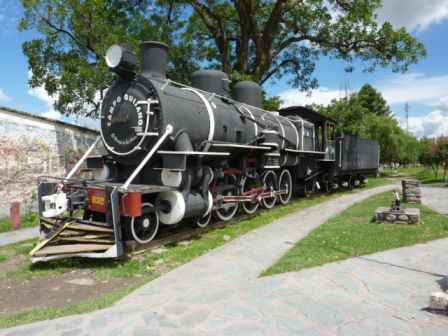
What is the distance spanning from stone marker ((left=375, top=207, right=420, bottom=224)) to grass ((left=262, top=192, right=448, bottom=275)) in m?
0.20

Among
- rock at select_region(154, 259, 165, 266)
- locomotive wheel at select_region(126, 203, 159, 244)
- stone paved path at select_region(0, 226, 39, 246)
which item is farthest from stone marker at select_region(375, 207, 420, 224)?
stone paved path at select_region(0, 226, 39, 246)

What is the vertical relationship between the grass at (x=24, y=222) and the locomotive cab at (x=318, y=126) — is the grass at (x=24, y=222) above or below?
below

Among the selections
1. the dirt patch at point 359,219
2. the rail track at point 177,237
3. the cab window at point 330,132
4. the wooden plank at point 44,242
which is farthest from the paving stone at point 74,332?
the cab window at point 330,132

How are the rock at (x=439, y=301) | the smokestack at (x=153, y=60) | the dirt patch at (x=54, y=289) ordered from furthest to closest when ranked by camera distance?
the smokestack at (x=153, y=60), the dirt patch at (x=54, y=289), the rock at (x=439, y=301)

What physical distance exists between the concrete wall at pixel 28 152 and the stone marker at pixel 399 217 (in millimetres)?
8976

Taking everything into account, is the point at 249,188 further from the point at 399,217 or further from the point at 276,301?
the point at 276,301

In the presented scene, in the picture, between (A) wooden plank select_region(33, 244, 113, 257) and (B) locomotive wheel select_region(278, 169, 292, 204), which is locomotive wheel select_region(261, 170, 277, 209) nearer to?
(B) locomotive wheel select_region(278, 169, 292, 204)

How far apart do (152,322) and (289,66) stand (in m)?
20.4

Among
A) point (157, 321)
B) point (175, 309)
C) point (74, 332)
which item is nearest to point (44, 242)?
point (74, 332)

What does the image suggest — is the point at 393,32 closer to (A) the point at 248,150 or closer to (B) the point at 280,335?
(A) the point at 248,150

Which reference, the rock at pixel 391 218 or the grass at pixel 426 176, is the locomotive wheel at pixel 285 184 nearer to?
the rock at pixel 391 218

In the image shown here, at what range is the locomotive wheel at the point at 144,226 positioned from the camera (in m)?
6.70

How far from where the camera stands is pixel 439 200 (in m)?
13.3

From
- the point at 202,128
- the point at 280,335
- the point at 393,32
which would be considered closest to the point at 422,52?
the point at 393,32
